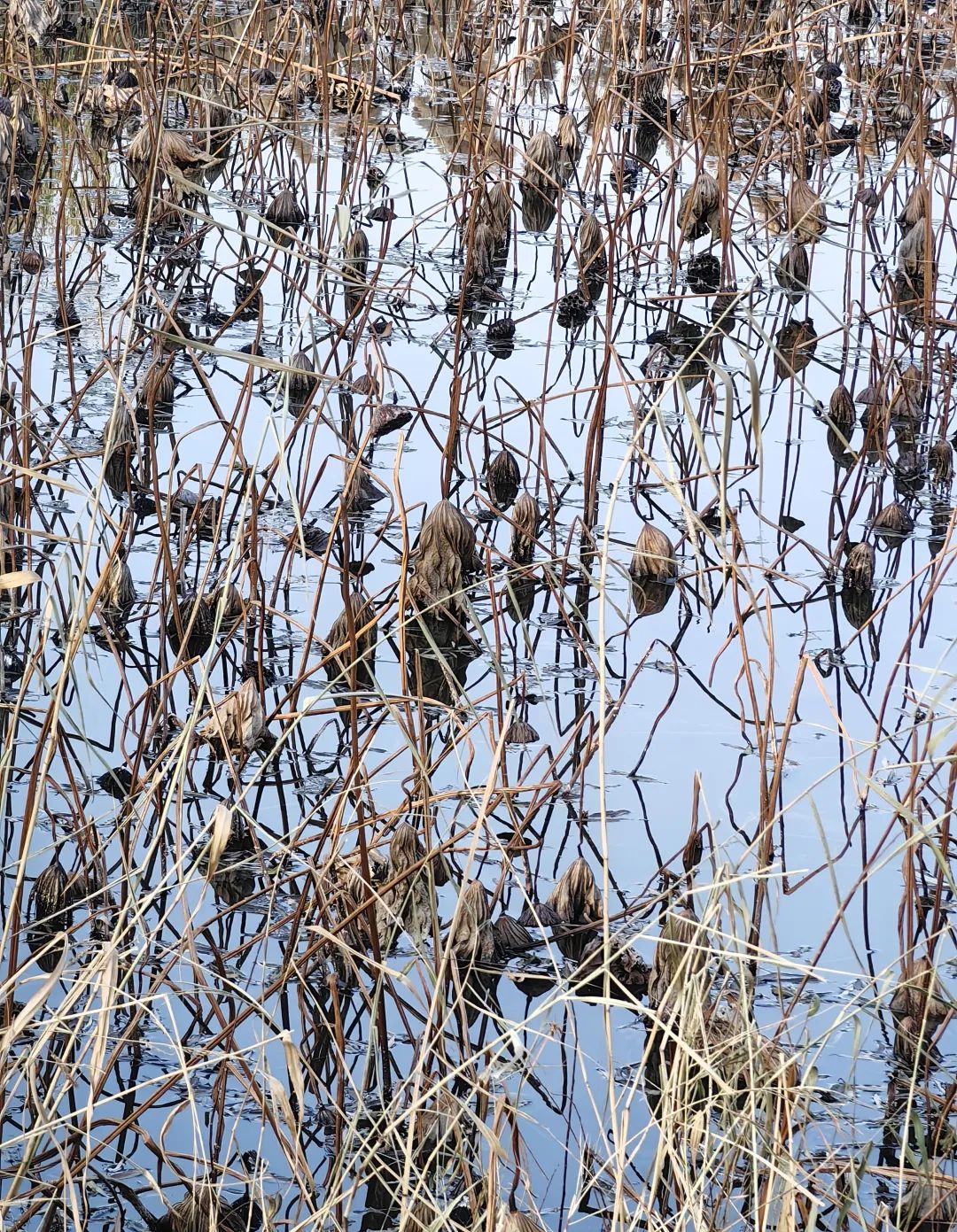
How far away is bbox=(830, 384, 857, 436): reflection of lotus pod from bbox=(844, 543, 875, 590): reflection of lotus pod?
56cm

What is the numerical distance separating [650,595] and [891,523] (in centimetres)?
46

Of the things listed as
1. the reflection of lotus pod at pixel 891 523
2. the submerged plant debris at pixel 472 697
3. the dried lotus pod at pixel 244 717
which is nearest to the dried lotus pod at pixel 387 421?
the submerged plant debris at pixel 472 697

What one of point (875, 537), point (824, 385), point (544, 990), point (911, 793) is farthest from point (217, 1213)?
point (824, 385)

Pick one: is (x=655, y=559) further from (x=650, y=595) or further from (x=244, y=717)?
(x=244, y=717)

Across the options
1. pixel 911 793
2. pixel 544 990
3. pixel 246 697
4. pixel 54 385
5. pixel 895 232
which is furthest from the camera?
pixel 895 232

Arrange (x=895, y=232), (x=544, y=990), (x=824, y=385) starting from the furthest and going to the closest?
(x=895, y=232), (x=824, y=385), (x=544, y=990)

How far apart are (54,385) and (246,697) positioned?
121cm

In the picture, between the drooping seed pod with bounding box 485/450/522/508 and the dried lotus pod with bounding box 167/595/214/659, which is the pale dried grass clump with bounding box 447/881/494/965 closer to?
the dried lotus pod with bounding box 167/595/214/659

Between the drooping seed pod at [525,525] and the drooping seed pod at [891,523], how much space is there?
1.91ft

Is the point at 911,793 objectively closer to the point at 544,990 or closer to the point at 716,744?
the point at 544,990

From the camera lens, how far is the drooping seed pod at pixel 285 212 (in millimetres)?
3807

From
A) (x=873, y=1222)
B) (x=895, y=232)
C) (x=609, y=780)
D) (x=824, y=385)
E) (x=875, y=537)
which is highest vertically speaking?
(x=895, y=232)

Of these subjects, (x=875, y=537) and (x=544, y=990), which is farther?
(x=875, y=537)

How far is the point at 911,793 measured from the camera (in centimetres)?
166
